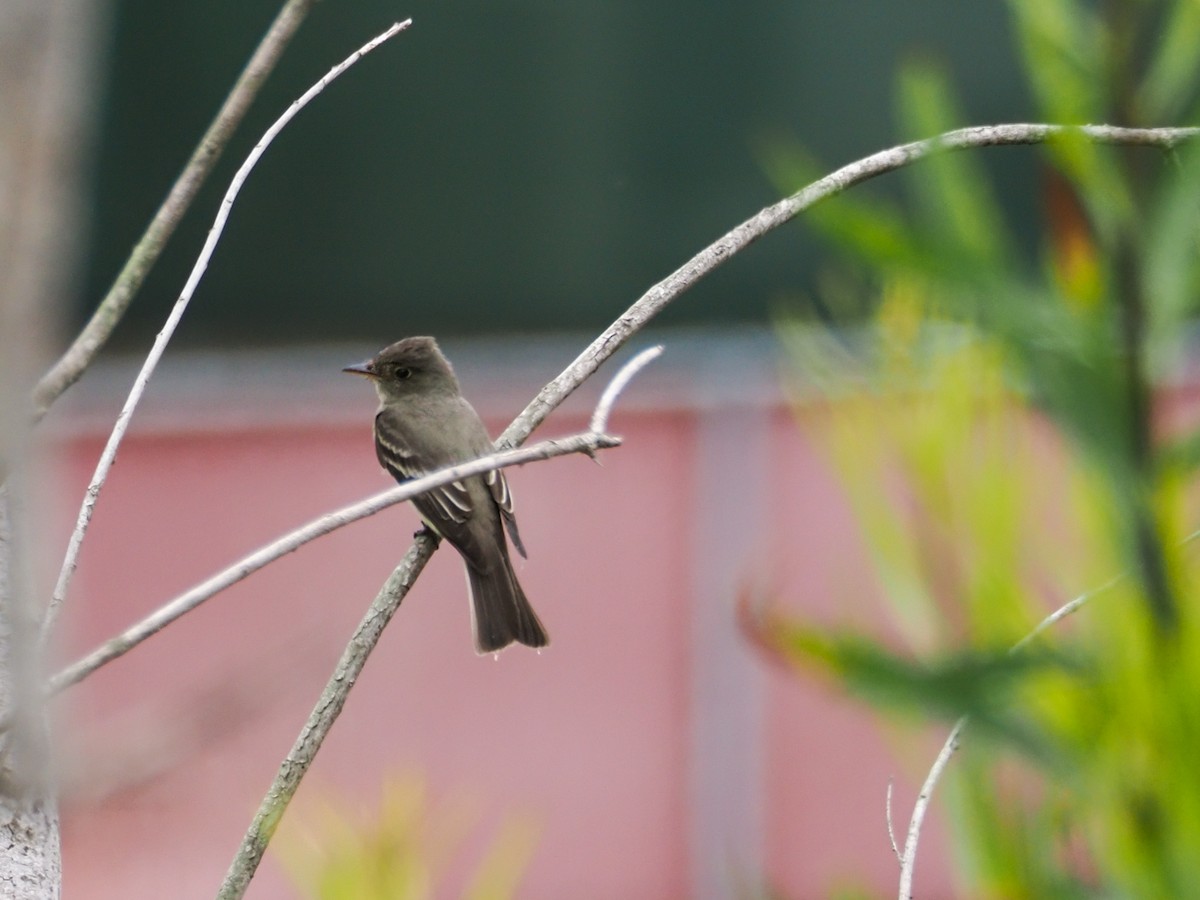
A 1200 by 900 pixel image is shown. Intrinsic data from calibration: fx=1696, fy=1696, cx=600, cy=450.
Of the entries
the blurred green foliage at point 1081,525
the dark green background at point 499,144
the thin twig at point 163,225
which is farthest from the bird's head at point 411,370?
the blurred green foliage at point 1081,525

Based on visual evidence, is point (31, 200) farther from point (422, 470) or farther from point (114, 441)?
point (422, 470)

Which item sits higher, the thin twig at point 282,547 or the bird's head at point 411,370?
the bird's head at point 411,370

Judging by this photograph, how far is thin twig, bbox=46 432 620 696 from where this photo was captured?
157cm

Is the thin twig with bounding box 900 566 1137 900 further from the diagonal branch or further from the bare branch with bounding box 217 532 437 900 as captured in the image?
the bare branch with bounding box 217 532 437 900

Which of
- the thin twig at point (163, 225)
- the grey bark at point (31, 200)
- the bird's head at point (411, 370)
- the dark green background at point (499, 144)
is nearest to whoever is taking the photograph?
the grey bark at point (31, 200)

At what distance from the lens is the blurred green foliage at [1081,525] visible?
4.32ft

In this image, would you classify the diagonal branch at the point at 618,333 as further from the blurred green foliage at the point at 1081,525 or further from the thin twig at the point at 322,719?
the blurred green foliage at the point at 1081,525

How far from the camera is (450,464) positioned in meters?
4.89

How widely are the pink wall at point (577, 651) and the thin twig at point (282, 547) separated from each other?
19.1 feet

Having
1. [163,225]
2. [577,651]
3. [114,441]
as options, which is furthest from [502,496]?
[577,651]

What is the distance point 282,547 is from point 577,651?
642 cm

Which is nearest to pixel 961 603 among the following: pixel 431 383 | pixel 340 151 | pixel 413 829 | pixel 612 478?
pixel 413 829

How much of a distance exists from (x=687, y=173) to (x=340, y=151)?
1.72 m

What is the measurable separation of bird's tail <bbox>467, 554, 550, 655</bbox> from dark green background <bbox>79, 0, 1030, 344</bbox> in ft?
11.8
